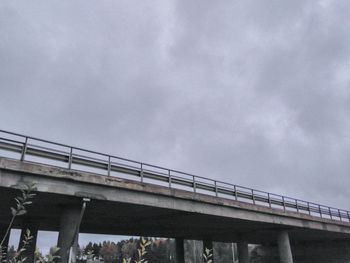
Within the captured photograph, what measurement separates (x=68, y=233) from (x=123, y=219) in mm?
7945

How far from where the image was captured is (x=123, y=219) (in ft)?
79.8

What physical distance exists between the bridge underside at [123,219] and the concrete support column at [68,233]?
394mm

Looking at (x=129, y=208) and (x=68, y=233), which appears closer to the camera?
(x=68, y=233)

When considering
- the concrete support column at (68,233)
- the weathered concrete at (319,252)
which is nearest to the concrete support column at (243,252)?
the weathered concrete at (319,252)

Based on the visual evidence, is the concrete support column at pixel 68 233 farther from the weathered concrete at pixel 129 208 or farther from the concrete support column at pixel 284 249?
the concrete support column at pixel 284 249

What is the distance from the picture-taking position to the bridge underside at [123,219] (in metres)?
17.6

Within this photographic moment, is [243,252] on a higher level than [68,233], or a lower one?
higher

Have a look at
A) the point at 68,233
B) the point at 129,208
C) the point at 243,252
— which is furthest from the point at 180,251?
the point at 68,233

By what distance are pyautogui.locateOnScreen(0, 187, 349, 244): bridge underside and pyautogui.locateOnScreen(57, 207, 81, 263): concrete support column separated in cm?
39

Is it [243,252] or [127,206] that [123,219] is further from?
[243,252]

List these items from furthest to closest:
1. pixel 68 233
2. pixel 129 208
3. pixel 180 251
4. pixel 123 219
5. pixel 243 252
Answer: pixel 180 251
pixel 243 252
pixel 123 219
pixel 129 208
pixel 68 233

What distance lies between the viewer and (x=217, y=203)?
75.6ft

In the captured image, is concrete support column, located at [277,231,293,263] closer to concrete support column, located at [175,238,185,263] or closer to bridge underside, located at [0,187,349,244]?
bridge underside, located at [0,187,349,244]

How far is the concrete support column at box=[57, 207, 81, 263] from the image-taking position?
16.1 meters
